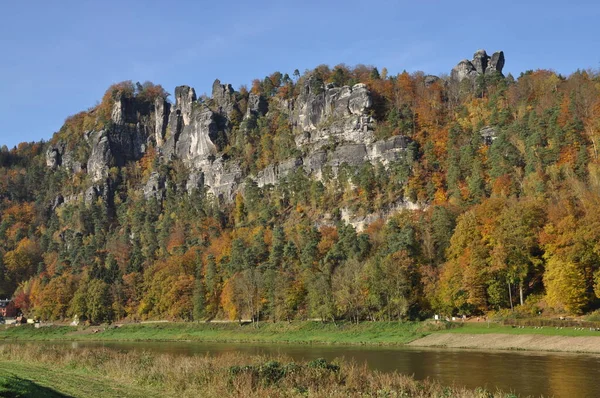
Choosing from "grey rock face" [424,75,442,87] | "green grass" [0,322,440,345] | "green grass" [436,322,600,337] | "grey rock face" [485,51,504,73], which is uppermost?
"grey rock face" [485,51,504,73]

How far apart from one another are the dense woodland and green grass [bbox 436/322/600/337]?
6235mm

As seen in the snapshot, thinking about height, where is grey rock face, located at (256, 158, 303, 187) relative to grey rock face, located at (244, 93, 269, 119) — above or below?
below

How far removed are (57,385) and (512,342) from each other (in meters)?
43.2

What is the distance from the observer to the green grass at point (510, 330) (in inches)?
2089

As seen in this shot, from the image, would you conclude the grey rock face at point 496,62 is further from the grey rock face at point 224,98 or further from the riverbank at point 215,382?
the riverbank at point 215,382

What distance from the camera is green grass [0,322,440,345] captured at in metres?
70.6

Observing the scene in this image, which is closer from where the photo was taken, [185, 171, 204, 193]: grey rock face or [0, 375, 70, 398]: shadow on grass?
[0, 375, 70, 398]: shadow on grass

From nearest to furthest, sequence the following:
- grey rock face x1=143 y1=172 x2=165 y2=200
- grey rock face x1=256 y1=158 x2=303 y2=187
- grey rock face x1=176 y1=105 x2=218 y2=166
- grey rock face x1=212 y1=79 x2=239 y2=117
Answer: grey rock face x1=256 y1=158 x2=303 y2=187, grey rock face x1=143 y1=172 x2=165 y2=200, grey rock face x1=176 y1=105 x2=218 y2=166, grey rock face x1=212 y1=79 x2=239 y2=117

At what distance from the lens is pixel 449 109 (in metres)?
151

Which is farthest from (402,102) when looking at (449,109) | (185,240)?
(185,240)

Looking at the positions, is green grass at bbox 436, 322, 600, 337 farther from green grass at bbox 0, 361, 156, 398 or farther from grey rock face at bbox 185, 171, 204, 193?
grey rock face at bbox 185, 171, 204, 193

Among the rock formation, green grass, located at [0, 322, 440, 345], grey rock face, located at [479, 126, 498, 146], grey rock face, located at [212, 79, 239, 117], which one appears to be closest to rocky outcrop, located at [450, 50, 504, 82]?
the rock formation

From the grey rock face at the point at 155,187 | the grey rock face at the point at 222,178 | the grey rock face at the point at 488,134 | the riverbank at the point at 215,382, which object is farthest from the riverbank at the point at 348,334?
the grey rock face at the point at 155,187

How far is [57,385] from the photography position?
26.8 m
